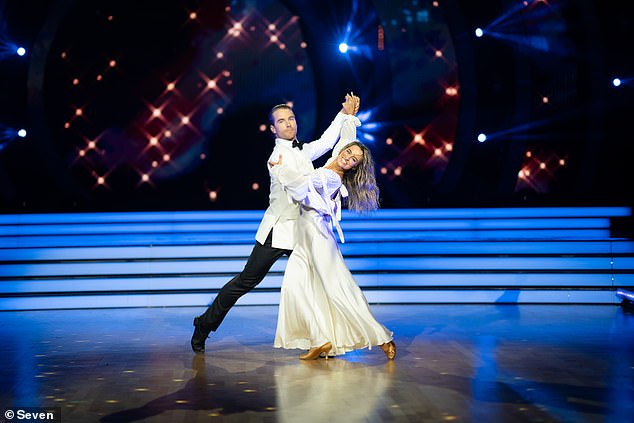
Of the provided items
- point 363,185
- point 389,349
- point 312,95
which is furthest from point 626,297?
point 312,95

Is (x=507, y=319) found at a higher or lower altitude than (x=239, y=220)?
lower

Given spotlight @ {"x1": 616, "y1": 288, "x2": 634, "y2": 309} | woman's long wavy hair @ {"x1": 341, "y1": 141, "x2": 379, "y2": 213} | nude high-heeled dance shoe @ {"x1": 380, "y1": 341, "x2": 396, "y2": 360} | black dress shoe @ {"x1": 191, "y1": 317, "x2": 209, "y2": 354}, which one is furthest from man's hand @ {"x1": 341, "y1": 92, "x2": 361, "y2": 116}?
spotlight @ {"x1": 616, "y1": 288, "x2": 634, "y2": 309}

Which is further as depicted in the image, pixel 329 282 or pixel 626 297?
pixel 626 297

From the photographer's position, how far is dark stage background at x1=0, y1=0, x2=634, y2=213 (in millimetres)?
9266

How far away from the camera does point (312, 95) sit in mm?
9328

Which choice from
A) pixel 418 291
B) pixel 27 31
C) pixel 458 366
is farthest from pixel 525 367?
pixel 27 31

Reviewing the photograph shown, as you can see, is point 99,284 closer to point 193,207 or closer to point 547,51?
point 193,207

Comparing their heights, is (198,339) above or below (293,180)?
below

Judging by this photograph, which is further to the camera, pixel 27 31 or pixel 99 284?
pixel 27 31

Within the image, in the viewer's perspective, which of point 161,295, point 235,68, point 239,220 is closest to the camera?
point 161,295

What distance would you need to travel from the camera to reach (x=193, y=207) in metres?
9.38

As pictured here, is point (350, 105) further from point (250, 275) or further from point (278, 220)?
point (250, 275)

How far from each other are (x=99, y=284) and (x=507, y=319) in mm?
3248

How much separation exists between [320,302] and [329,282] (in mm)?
132
